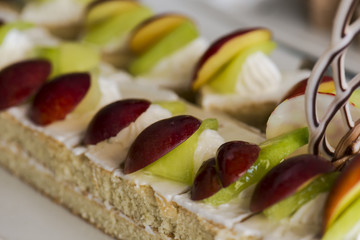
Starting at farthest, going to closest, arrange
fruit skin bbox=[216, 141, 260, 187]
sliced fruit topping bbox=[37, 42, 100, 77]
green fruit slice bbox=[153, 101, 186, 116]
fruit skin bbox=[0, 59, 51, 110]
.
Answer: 1. sliced fruit topping bbox=[37, 42, 100, 77]
2. fruit skin bbox=[0, 59, 51, 110]
3. green fruit slice bbox=[153, 101, 186, 116]
4. fruit skin bbox=[216, 141, 260, 187]

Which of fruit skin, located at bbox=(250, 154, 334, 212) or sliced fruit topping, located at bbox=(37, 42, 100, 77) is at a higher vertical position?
fruit skin, located at bbox=(250, 154, 334, 212)

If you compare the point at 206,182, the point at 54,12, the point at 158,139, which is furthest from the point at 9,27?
the point at 206,182

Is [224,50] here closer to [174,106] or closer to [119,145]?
[174,106]

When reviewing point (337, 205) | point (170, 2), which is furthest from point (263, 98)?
point (170, 2)

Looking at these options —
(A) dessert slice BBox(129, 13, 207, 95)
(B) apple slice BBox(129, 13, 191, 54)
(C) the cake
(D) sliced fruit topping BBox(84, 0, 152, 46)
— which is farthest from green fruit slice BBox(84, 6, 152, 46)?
(C) the cake

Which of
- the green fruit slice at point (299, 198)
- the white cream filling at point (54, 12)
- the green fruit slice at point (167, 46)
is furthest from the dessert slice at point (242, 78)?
the white cream filling at point (54, 12)

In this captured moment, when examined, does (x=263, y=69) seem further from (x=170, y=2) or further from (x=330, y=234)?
(x=170, y=2)

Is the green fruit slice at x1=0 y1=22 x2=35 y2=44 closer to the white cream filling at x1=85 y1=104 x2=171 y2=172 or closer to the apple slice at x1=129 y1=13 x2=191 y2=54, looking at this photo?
the apple slice at x1=129 y1=13 x2=191 y2=54

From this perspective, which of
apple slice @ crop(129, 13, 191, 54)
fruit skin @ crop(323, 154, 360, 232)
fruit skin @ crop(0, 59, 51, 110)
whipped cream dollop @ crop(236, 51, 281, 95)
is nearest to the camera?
fruit skin @ crop(323, 154, 360, 232)

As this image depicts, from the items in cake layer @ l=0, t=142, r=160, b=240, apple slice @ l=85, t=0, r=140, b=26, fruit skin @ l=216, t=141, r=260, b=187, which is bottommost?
cake layer @ l=0, t=142, r=160, b=240
